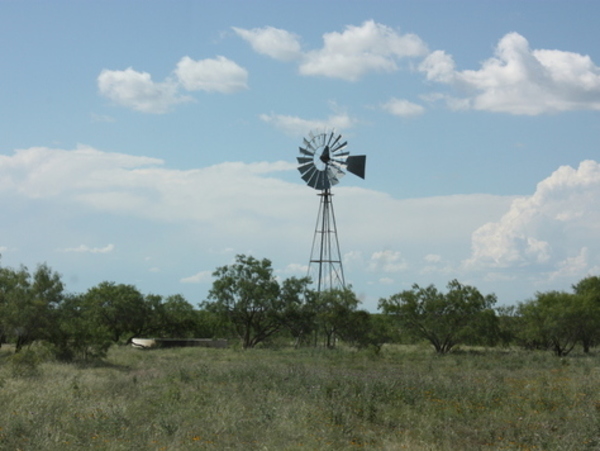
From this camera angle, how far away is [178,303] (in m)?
71.5

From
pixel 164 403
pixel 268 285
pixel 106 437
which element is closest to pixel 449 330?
pixel 268 285

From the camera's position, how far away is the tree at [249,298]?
6025 cm

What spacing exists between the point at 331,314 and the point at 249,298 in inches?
322

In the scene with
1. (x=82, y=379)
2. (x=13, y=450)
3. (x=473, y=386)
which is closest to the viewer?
(x=13, y=450)

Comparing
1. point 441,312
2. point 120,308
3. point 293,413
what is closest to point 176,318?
point 120,308

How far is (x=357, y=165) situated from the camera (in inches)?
2368

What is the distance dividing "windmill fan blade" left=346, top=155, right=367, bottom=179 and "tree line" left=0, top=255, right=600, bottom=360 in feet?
34.2

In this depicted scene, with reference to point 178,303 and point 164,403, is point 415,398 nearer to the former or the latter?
point 164,403

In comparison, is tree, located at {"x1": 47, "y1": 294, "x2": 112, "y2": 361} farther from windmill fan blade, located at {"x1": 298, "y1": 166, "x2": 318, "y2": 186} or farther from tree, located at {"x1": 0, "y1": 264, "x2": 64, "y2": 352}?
windmill fan blade, located at {"x1": 298, "y1": 166, "x2": 318, "y2": 186}

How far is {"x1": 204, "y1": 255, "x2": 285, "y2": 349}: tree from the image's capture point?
198 ft

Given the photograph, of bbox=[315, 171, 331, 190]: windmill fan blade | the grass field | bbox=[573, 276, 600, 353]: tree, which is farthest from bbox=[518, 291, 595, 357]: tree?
the grass field

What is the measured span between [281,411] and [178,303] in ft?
182

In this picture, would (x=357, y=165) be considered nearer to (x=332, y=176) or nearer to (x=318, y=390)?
(x=332, y=176)

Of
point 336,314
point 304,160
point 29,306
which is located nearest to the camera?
point 29,306
